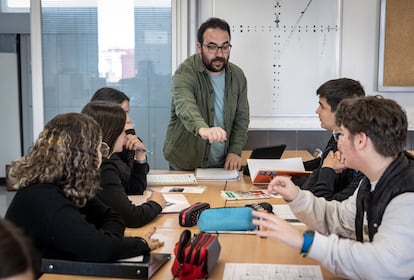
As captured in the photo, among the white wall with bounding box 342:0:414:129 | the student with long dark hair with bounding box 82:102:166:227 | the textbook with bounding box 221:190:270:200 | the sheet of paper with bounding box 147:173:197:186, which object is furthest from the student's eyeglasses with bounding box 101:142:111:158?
the white wall with bounding box 342:0:414:129

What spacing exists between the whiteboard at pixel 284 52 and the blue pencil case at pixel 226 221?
2.51 meters

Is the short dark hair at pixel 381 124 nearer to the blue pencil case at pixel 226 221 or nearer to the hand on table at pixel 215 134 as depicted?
the blue pencil case at pixel 226 221

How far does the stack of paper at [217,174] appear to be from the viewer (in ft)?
10.0

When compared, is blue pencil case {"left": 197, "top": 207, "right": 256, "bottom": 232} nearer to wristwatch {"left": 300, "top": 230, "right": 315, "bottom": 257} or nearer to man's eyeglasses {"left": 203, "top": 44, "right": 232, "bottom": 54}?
wristwatch {"left": 300, "top": 230, "right": 315, "bottom": 257}

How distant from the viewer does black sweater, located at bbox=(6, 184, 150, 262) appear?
5.03ft

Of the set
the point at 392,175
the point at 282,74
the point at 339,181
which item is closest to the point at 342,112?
the point at 392,175

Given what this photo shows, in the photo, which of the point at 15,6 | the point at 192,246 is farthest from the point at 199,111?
the point at 15,6

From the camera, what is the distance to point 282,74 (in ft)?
14.5

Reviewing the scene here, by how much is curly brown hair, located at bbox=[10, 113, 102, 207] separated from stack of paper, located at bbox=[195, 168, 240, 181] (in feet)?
4.59

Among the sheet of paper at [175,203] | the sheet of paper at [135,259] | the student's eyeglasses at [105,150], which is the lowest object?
the sheet of paper at [175,203]

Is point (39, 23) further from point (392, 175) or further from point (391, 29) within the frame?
point (392, 175)

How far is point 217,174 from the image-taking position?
311cm

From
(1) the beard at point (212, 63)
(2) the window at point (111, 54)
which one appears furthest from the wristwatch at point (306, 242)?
(2) the window at point (111, 54)

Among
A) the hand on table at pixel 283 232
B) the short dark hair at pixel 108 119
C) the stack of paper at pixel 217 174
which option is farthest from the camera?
the stack of paper at pixel 217 174
